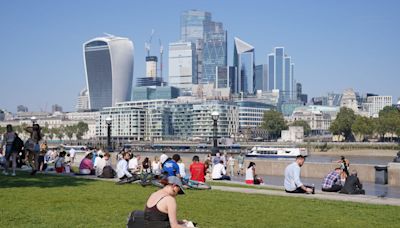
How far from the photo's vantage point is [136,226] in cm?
877

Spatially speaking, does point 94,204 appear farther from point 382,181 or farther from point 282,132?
point 282,132

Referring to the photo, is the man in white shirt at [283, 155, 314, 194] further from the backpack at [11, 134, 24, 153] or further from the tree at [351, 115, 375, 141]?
the tree at [351, 115, 375, 141]

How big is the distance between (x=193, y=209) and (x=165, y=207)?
4.89 meters

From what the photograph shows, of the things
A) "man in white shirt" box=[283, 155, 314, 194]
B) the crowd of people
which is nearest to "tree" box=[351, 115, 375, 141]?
the crowd of people

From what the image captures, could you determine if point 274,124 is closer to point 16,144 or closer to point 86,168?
point 86,168

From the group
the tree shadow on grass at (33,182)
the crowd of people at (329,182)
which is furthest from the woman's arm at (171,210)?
the tree shadow on grass at (33,182)

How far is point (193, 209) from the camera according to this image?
13211mm

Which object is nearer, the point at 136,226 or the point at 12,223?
the point at 136,226

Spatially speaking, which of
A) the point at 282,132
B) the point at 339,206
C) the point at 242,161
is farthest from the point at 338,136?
the point at 339,206

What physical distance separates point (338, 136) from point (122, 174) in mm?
158492

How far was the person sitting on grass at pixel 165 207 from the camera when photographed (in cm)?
833

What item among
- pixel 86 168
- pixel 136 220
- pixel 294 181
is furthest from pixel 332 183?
pixel 136 220

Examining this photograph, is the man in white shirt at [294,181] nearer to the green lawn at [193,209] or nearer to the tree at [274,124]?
the green lawn at [193,209]

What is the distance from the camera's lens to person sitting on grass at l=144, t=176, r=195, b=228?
27.3 feet
